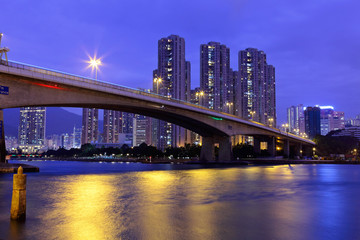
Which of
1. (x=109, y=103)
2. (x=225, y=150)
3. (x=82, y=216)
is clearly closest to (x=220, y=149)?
(x=225, y=150)

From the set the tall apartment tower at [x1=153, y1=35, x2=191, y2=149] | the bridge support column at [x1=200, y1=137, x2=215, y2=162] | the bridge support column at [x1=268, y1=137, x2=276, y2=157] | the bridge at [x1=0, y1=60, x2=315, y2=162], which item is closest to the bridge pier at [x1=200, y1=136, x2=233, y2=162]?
the bridge support column at [x1=200, y1=137, x2=215, y2=162]

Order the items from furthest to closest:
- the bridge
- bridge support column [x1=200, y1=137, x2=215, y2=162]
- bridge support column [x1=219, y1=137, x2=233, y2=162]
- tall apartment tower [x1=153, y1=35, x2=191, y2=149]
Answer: tall apartment tower [x1=153, y1=35, x2=191, y2=149] < bridge support column [x1=200, y1=137, x2=215, y2=162] < bridge support column [x1=219, y1=137, x2=233, y2=162] < the bridge

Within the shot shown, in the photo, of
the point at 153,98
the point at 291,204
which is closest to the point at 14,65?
the point at 153,98

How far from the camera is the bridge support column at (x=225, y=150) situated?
85.6 m

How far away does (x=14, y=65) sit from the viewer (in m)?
37.1

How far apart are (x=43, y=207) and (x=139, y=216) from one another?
5.22m

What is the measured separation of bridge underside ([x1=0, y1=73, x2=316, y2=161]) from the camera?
1508 inches

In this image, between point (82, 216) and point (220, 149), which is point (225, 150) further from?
point (82, 216)

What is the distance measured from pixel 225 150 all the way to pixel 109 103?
44.0 metres

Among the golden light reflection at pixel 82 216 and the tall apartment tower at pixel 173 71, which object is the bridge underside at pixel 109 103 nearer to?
the golden light reflection at pixel 82 216

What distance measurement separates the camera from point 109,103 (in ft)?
167

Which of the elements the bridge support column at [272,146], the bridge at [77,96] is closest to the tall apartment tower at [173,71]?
the bridge support column at [272,146]

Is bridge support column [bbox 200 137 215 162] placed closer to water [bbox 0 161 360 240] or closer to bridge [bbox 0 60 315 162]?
bridge [bbox 0 60 315 162]

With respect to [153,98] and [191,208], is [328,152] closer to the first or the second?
[153,98]
